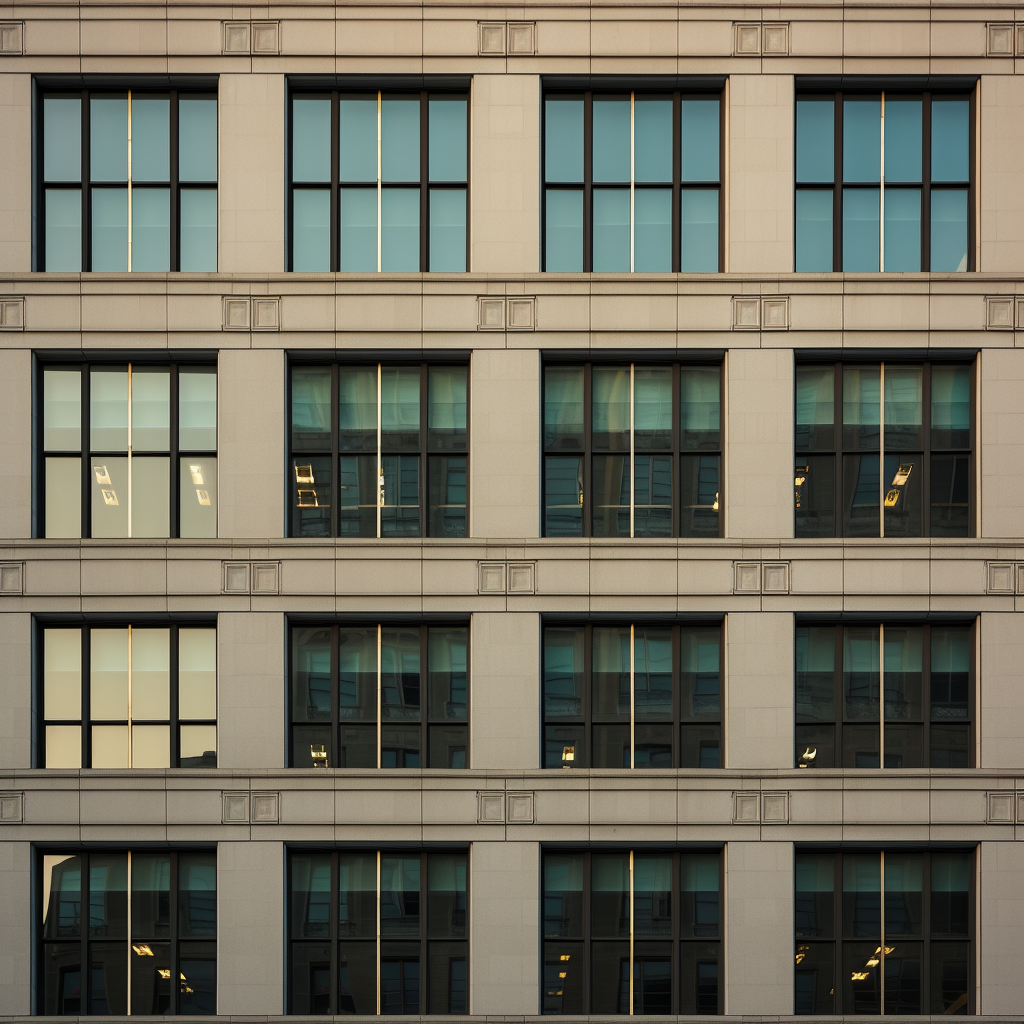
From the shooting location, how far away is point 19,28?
55.8 feet

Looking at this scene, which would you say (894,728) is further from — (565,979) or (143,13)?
(143,13)

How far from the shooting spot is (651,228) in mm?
17312

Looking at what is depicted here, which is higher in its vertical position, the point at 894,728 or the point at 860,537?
the point at 860,537

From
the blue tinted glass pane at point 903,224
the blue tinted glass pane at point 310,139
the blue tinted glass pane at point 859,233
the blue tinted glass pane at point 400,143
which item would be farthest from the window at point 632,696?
the blue tinted glass pane at point 310,139

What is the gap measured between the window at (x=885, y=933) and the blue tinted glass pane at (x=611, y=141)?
11447 mm

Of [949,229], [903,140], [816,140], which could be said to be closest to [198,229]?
[816,140]

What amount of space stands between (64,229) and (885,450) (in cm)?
1398

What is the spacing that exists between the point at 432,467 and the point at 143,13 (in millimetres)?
8691

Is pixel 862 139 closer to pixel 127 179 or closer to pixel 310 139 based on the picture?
pixel 310 139

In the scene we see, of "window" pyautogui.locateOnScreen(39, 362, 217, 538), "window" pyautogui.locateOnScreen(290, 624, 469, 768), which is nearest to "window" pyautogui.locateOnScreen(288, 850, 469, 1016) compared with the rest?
"window" pyautogui.locateOnScreen(290, 624, 469, 768)

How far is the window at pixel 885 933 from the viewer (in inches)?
644

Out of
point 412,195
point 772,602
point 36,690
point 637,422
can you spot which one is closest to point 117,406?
point 36,690

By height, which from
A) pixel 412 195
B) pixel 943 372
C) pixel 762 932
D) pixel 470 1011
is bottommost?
pixel 470 1011

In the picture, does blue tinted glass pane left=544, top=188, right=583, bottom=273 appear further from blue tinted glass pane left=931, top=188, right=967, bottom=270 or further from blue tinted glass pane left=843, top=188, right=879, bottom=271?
blue tinted glass pane left=931, top=188, right=967, bottom=270
